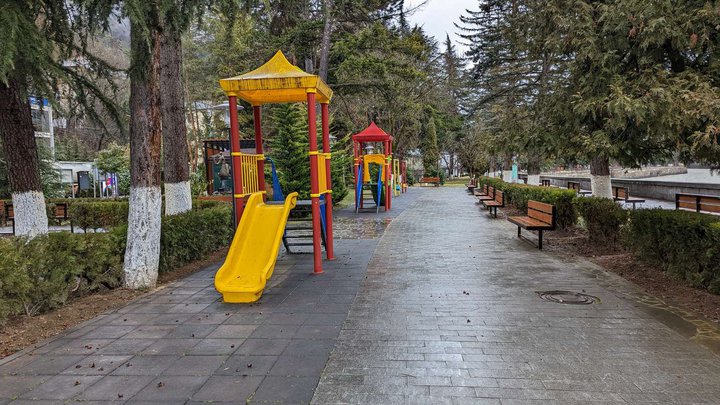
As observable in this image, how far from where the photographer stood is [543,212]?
9242 millimetres

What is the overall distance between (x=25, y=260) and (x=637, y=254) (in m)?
8.33

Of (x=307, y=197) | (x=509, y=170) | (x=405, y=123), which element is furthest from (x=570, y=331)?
(x=405, y=123)

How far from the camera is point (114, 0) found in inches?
197

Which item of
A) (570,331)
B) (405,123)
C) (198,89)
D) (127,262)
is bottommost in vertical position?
(570,331)

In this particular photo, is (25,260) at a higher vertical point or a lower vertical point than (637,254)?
higher

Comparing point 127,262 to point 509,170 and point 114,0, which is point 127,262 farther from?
point 509,170

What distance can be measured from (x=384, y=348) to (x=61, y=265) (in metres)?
4.01

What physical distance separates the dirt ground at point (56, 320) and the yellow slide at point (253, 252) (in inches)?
50.1

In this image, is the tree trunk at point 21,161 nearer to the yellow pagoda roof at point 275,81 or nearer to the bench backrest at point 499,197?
the yellow pagoda roof at point 275,81

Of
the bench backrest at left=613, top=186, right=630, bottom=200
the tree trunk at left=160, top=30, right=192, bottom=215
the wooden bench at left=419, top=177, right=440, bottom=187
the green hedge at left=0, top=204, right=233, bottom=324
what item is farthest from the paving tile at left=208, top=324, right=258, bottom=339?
the wooden bench at left=419, top=177, right=440, bottom=187

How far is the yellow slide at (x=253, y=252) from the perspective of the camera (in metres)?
5.62

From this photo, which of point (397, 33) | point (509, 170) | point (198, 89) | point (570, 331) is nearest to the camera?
point (570, 331)

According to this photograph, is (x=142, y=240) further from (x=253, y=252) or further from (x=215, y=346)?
(x=215, y=346)

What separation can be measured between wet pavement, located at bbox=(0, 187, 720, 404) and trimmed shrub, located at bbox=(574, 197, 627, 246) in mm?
1935
